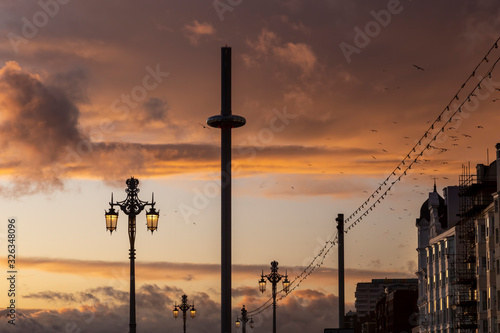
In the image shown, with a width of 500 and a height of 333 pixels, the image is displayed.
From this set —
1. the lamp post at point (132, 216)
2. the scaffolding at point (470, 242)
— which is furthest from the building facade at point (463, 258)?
the lamp post at point (132, 216)

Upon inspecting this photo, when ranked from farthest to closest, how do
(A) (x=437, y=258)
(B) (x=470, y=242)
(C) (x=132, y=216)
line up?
(A) (x=437, y=258)
(B) (x=470, y=242)
(C) (x=132, y=216)

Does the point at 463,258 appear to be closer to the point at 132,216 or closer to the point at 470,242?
the point at 470,242

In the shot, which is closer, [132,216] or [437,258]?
[132,216]

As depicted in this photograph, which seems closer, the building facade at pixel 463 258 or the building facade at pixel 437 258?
the building facade at pixel 463 258

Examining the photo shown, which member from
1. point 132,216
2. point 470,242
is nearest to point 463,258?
point 470,242

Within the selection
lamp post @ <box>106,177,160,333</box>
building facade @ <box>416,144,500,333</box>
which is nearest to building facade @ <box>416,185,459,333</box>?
building facade @ <box>416,144,500,333</box>

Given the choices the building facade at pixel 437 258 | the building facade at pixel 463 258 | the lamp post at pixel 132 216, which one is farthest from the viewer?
the building facade at pixel 437 258

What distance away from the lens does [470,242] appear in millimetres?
103188

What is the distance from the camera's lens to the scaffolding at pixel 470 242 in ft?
330

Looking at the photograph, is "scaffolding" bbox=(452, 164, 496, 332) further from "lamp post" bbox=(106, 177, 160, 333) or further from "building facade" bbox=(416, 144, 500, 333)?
"lamp post" bbox=(106, 177, 160, 333)

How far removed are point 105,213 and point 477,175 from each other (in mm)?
75400

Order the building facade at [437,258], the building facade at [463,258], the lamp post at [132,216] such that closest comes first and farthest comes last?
the lamp post at [132,216] < the building facade at [463,258] < the building facade at [437,258]

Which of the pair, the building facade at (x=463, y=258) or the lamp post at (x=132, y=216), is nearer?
the lamp post at (x=132, y=216)

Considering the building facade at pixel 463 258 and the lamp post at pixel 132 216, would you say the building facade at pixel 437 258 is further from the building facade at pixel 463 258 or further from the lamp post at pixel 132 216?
the lamp post at pixel 132 216
